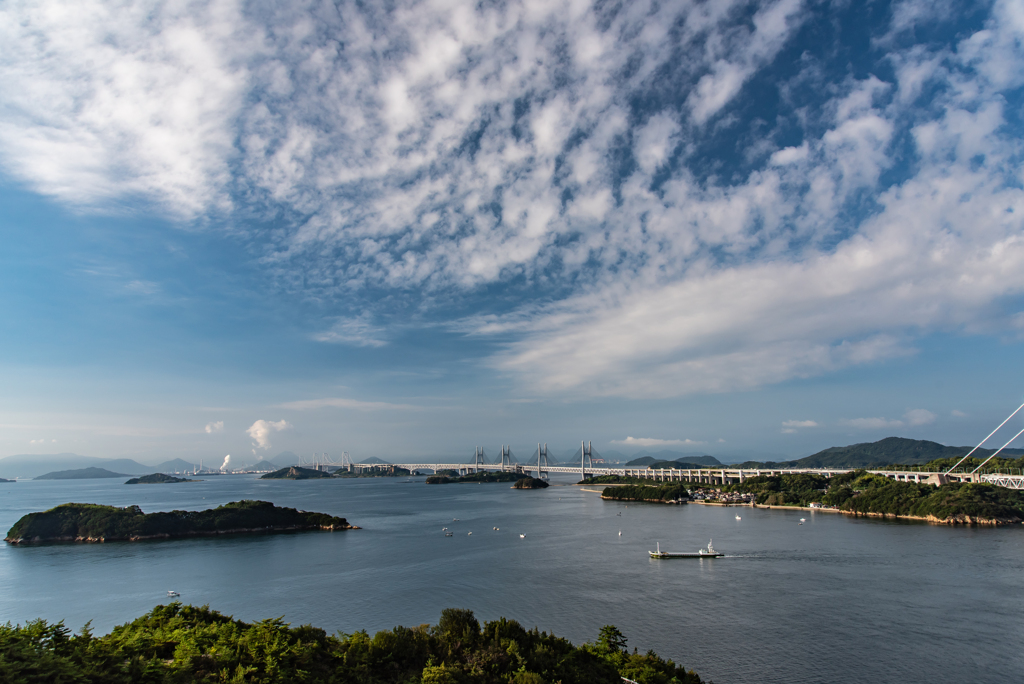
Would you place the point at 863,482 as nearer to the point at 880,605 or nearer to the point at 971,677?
the point at 880,605

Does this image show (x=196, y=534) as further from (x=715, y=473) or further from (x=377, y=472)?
(x=377, y=472)

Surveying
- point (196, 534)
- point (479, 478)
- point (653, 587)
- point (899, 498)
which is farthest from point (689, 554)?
point (479, 478)

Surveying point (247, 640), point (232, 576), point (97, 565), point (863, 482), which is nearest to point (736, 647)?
point (247, 640)

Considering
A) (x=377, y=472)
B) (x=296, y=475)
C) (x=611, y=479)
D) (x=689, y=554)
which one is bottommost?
Answer: (x=377, y=472)

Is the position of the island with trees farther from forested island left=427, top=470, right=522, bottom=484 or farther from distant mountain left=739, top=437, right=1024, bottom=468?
distant mountain left=739, top=437, right=1024, bottom=468

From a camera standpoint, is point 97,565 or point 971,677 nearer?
point 971,677

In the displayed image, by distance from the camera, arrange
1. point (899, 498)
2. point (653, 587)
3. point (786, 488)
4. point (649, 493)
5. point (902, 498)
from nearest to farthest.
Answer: point (653, 587)
point (902, 498)
point (899, 498)
point (786, 488)
point (649, 493)
